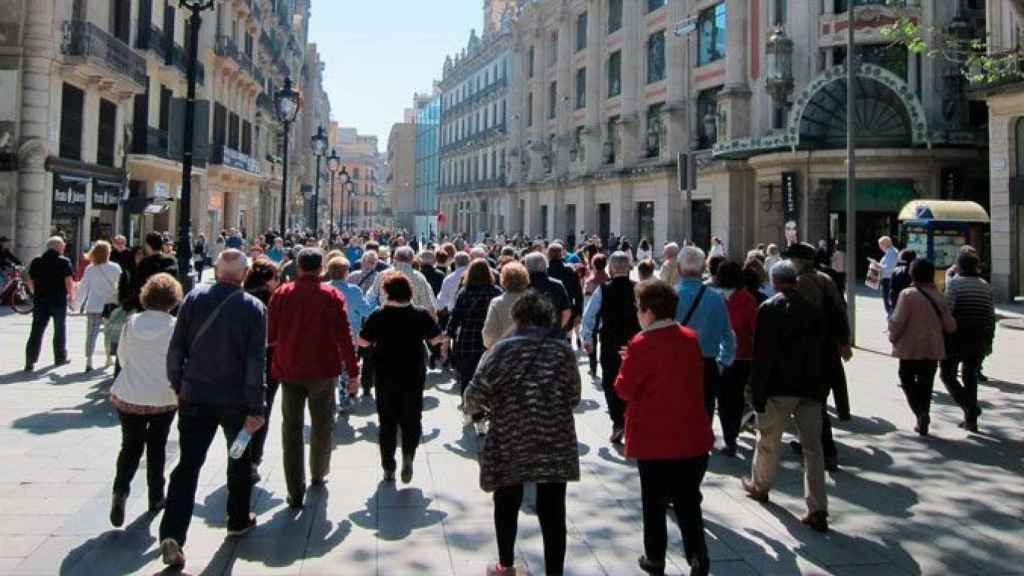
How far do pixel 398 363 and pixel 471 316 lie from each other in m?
1.79

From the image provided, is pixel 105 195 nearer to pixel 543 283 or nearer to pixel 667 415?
pixel 543 283

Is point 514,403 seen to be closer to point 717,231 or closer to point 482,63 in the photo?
point 717,231

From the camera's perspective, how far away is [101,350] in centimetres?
1220

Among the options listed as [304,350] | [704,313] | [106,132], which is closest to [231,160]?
[106,132]

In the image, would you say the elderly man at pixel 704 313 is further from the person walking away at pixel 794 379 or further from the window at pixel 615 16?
the window at pixel 615 16

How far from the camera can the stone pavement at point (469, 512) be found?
15.1 feet

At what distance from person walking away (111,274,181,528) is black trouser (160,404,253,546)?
0.48 metres

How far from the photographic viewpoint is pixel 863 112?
27.0 meters

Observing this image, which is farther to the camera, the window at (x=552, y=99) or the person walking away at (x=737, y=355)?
the window at (x=552, y=99)

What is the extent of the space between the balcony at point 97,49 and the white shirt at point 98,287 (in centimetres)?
1244

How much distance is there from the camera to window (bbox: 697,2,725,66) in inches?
1313

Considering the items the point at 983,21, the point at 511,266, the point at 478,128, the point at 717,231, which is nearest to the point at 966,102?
the point at 983,21

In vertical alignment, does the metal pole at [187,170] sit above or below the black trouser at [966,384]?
above

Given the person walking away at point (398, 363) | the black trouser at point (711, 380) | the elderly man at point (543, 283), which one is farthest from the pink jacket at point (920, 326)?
the person walking away at point (398, 363)
